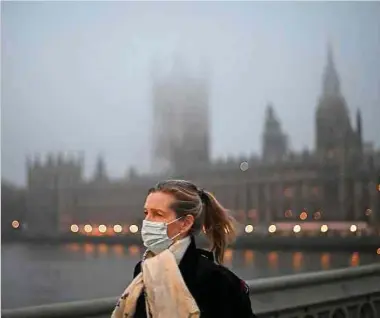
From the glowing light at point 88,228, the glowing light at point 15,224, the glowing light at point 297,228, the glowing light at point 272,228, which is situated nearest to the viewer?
the glowing light at point 15,224

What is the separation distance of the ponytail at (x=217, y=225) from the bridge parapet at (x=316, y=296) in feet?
2.58

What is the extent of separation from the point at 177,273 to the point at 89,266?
1438 centimetres

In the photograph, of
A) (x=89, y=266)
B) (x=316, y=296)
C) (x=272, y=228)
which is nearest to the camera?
(x=316, y=296)

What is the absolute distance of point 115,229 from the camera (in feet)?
36.1

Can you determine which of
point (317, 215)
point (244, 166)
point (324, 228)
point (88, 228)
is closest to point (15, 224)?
point (88, 228)

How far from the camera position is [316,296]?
266cm

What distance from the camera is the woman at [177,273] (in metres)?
1.10

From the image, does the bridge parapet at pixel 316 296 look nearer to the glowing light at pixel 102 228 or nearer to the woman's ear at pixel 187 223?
the woman's ear at pixel 187 223

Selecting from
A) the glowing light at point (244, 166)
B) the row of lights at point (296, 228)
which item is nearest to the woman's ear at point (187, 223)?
the row of lights at point (296, 228)

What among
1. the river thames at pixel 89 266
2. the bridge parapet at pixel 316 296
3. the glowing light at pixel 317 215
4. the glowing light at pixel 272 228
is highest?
the bridge parapet at pixel 316 296

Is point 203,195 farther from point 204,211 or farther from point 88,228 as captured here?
point 88,228

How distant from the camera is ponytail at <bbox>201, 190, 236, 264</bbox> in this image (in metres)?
1.18

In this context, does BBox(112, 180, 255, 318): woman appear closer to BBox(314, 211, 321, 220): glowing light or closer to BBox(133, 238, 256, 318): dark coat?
BBox(133, 238, 256, 318): dark coat

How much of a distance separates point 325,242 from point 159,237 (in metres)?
13.6
